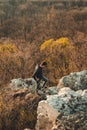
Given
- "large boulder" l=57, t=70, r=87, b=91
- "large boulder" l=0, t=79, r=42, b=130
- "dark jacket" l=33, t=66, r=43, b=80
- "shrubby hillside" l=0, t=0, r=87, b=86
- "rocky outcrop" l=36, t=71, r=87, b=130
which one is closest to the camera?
"rocky outcrop" l=36, t=71, r=87, b=130

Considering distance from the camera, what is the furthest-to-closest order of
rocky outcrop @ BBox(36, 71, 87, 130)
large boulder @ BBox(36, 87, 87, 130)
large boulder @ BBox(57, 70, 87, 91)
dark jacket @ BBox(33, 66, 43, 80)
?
dark jacket @ BBox(33, 66, 43, 80)
large boulder @ BBox(57, 70, 87, 91)
large boulder @ BBox(36, 87, 87, 130)
rocky outcrop @ BBox(36, 71, 87, 130)

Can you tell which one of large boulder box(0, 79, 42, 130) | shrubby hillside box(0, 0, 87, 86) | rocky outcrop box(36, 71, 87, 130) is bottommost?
shrubby hillside box(0, 0, 87, 86)

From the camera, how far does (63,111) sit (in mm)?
16047

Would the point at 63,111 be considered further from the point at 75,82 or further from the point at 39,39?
the point at 39,39

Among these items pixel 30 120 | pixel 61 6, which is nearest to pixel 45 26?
pixel 61 6

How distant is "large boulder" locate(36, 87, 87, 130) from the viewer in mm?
15508

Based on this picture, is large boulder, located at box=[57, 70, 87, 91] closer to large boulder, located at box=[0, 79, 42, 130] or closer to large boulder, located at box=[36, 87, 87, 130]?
large boulder, located at box=[0, 79, 42, 130]

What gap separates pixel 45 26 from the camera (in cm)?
5131

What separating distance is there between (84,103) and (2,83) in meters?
11.1

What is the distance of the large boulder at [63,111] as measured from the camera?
1551cm

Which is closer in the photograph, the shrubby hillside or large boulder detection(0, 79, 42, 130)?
large boulder detection(0, 79, 42, 130)

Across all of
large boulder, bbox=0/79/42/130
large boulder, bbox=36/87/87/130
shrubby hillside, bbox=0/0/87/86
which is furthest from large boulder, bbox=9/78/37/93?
large boulder, bbox=36/87/87/130

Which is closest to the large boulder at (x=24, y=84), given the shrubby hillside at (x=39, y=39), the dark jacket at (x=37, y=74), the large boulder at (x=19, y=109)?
the dark jacket at (x=37, y=74)

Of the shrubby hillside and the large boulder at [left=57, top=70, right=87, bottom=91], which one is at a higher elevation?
the large boulder at [left=57, top=70, right=87, bottom=91]
